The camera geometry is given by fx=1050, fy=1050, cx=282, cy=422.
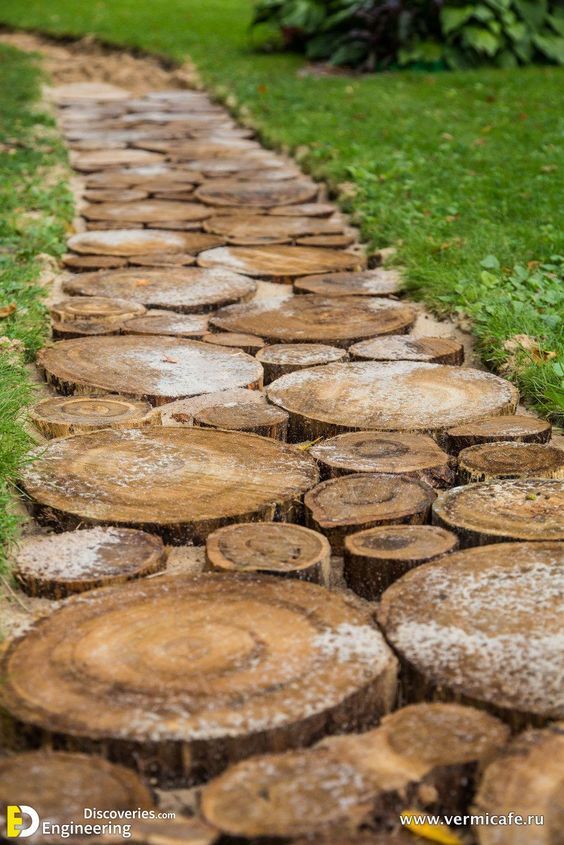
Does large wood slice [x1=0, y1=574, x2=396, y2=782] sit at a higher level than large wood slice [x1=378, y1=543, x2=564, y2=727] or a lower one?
lower

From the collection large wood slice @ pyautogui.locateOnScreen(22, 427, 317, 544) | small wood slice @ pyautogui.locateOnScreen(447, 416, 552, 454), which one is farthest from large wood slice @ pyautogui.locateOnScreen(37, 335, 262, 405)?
small wood slice @ pyautogui.locateOnScreen(447, 416, 552, 454)

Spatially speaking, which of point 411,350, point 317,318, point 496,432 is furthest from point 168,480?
point 317,318

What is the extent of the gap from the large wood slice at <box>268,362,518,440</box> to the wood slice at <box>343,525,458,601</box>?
0.73m

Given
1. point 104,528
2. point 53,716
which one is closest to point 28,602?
point 104,528

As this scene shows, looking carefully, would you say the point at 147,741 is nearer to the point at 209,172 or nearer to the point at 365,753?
the point at 365,753

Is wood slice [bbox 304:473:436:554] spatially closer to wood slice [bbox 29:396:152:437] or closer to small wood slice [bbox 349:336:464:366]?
wood slice [bbox 29:396:152:437]

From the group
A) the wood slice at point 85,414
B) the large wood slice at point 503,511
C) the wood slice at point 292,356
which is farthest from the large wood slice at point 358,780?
the wood slice at point 292,356

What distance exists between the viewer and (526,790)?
1625mm

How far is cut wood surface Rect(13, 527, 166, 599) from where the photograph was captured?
2.28 meters

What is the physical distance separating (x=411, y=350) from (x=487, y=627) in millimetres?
1913

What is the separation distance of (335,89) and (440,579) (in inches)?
357

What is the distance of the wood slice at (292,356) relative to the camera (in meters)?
3.69

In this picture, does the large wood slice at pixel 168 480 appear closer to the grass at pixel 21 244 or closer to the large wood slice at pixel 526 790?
the grass at pixel 21 244

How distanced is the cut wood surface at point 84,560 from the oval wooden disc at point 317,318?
5.47ft
